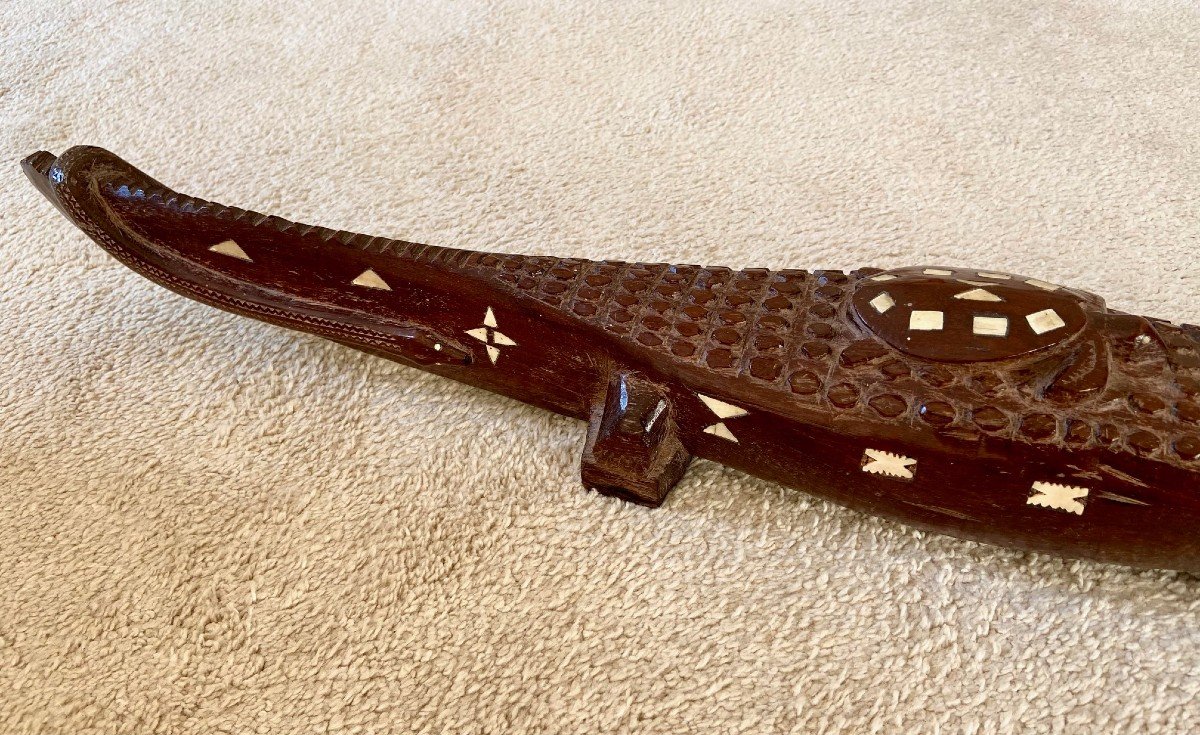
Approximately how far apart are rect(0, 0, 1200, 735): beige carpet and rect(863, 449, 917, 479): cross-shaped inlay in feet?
0.27

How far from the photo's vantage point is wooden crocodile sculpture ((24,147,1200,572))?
58 centimetres

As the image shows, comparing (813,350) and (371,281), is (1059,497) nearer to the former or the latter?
(813,350)

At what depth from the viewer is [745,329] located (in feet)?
2.23

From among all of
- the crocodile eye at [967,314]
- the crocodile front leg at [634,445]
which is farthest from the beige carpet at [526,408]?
the crocodile eye at [967,314]

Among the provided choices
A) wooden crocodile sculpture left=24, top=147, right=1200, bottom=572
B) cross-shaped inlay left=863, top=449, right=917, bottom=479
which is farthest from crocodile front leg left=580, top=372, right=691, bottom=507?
cross-shaped inlay left=863, top=449, right=917, bottom=479

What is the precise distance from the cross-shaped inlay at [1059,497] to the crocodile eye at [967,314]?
0.08 metres

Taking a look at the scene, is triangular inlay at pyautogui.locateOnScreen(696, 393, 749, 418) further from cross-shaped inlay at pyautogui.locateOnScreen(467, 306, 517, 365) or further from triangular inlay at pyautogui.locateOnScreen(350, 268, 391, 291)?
triangular inlay at pyautogui.locateOnScreen(350, 268, 391, 291)

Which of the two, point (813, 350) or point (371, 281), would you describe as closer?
point (813, 350)

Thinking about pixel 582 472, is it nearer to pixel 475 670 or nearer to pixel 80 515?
pixel 475 670

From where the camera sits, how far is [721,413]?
2.17 ft

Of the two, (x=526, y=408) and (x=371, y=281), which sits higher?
(x=371, y=281)

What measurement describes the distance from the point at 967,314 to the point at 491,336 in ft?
1.09

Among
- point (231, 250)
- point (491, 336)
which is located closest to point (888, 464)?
point (491, 336)

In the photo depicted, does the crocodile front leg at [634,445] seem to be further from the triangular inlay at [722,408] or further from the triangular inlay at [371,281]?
the triangular inlay at [371,281]
